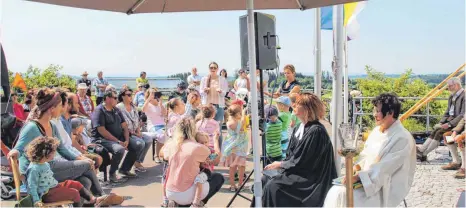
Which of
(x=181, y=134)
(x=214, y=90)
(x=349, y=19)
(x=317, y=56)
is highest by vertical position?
(x=349, y=19)

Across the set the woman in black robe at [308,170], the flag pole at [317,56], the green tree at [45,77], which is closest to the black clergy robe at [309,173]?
the woman in black robe at [308,170]

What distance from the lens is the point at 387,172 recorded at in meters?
3.50

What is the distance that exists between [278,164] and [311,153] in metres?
0.45

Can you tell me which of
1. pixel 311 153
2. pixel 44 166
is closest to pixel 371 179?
pixel 311 153

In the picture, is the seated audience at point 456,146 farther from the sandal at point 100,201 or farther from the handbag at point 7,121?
the handbag at point 7,121

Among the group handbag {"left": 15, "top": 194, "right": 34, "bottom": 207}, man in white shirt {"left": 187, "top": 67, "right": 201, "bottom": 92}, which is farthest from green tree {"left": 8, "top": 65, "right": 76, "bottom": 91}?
handbag {"left": 15, "top": 194, "right": 34, "bottom": 207}

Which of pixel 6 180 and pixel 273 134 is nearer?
pixel 6 180

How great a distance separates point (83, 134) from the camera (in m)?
5.91

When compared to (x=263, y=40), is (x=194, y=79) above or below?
below

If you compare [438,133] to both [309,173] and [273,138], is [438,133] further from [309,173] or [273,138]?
[309,173]

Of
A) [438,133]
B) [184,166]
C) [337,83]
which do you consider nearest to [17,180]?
[184,166]

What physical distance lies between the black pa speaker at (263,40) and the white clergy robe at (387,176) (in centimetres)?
159

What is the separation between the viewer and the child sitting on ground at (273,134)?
18.4ft

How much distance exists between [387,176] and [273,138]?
7.43 feet
